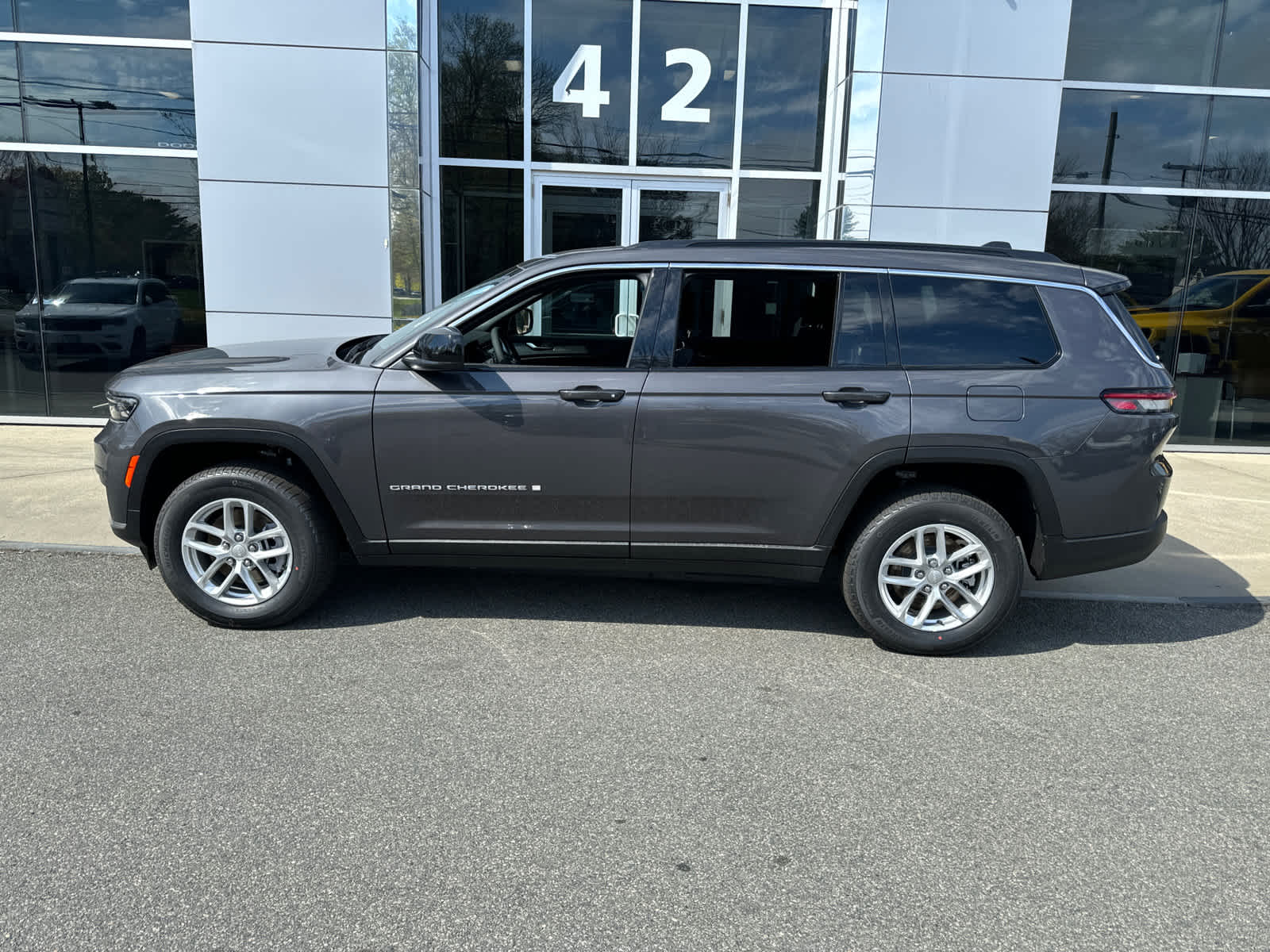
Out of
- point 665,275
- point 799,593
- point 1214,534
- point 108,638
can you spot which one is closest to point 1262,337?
point 1214,534

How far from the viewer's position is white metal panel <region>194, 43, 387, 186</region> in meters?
9.02

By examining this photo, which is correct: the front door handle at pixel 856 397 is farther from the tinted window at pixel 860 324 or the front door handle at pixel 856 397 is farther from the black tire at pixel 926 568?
the black tire at pixel 926 568

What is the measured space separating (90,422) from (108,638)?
676 cm

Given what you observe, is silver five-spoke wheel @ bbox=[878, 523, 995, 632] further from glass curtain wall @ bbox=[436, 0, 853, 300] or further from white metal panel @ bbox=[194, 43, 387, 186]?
white metal panel @ bbox=[194, 43, 387, 186]

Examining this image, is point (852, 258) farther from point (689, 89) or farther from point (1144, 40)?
point (1144, 40)

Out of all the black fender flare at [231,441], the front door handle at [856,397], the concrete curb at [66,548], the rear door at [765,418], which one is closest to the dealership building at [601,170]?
the concrete curb at [66,548]

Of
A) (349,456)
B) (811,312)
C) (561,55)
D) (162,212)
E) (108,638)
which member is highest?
(561,55)

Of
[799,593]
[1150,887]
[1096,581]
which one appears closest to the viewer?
[1150,887]

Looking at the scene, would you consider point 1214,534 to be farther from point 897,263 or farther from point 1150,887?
point 1150,887

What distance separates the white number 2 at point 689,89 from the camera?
33.2 feet

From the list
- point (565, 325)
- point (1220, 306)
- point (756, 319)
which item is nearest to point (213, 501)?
point (565, 325)

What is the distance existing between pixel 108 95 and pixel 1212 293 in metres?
11.9

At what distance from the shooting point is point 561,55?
398 inches

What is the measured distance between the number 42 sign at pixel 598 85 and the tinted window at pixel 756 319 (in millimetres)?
6292
